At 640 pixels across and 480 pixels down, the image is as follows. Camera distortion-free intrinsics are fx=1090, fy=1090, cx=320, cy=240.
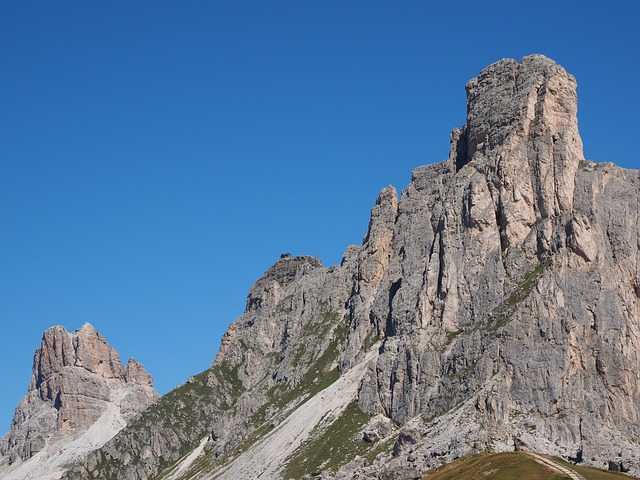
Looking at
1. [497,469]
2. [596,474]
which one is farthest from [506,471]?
[596,474]

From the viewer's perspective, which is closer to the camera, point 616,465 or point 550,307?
point 616,465

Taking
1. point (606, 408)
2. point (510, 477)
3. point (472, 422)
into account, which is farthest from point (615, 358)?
point (510, 477)

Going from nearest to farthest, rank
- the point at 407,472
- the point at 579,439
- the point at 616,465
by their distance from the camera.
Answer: the point at 616,465 < the point at 407,472 < the point at 579,439

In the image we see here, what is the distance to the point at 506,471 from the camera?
13675cm

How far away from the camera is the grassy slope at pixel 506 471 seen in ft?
434

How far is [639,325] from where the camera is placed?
198m

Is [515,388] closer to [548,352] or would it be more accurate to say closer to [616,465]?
[548,352]

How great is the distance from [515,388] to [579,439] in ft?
55.1

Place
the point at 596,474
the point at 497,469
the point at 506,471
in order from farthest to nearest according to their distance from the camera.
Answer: the point at 497,469 < the point at 506,471 < the point at 596,474

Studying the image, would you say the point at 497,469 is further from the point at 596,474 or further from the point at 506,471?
the point at 596,474

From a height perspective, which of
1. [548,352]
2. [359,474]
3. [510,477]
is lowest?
[510,477]

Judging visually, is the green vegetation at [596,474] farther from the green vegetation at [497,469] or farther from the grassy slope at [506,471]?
the green vegetation at [497,469]

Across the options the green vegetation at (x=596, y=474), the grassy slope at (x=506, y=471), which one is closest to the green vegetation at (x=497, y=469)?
the grassy slope at (x=506, y=471)

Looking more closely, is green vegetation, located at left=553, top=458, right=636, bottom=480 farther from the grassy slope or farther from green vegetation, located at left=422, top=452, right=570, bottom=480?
green vegetation, located at left=422, top=452, right=570, bottom=480
